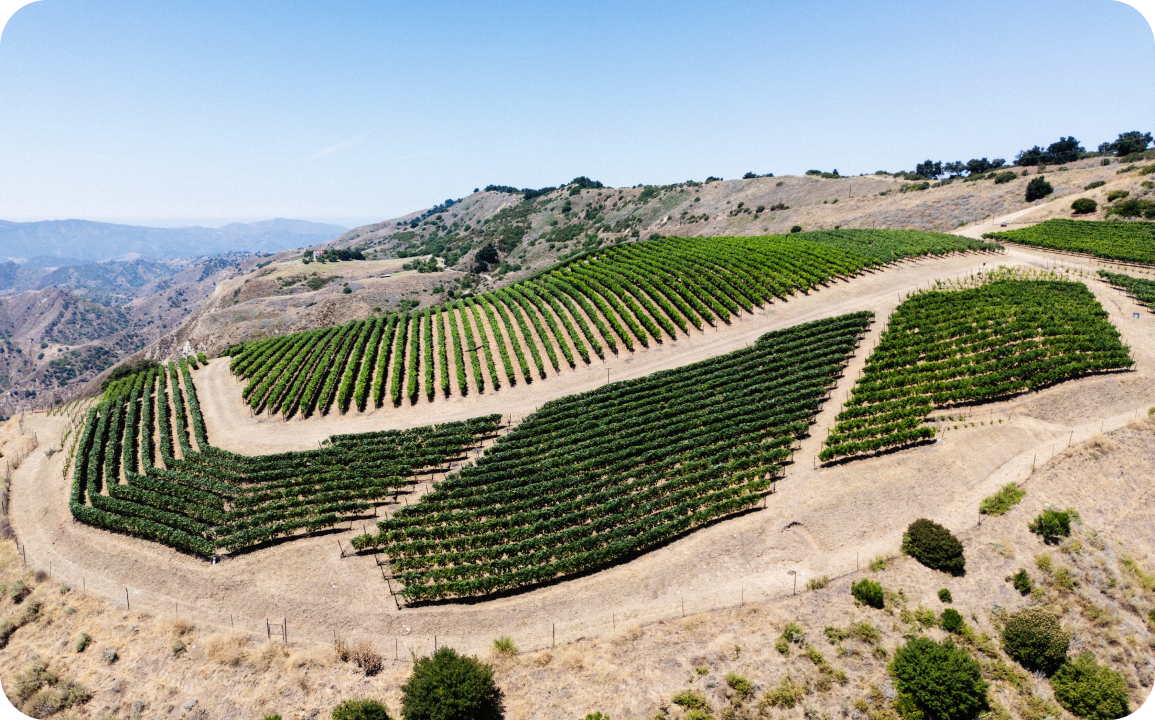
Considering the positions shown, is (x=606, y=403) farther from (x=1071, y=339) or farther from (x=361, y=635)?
(x=1071, y=339)

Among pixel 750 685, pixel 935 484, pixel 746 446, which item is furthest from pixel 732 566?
pixel 935 484

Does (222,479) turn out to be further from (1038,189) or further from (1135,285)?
(1038,189)

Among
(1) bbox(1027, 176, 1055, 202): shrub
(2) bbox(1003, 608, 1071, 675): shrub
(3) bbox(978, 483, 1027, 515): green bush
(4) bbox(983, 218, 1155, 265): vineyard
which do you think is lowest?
(2) bbox(1003, 608, 1071, 675): shrub

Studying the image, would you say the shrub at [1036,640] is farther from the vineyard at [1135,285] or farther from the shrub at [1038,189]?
the shrub at [1038,189]

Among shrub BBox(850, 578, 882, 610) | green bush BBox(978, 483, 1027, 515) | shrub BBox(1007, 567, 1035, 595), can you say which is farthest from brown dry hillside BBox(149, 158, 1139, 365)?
shrub BBox(850, 578, 882, 610)

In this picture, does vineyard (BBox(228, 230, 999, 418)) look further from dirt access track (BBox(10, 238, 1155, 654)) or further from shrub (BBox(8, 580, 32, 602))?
shrub (BBox(8, 580, 32, 602))

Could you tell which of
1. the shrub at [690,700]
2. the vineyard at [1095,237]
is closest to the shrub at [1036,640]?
the shrub at [690,700]
